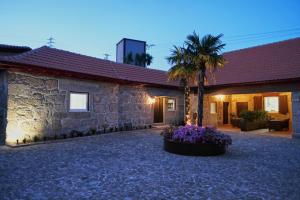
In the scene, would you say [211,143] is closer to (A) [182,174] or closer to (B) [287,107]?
(A) [182,174]

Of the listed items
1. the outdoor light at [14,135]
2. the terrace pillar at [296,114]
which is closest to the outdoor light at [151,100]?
the outdoor light at [14,135]

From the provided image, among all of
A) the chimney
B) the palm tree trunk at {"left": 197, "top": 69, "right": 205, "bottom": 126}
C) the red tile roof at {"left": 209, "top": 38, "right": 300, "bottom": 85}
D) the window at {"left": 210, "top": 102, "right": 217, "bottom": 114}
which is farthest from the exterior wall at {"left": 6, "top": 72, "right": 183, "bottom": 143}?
the chimney

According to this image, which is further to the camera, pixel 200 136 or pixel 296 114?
pixel 296 114

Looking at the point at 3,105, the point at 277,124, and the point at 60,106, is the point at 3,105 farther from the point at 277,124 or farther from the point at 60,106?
the point at 277,124

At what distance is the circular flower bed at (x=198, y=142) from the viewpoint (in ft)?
24.2

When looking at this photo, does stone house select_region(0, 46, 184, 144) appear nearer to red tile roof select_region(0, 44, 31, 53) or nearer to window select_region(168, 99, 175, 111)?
window select_region(168, 99, 175, 111)

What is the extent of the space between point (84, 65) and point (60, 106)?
2995mm

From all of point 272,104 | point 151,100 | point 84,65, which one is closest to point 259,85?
point 272,104

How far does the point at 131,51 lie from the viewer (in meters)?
30.4

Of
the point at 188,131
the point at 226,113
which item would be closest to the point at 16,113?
the point at 188,131

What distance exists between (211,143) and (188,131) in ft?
2.74

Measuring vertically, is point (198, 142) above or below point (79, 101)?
below

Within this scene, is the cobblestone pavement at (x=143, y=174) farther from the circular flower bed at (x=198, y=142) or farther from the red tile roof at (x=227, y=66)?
the red tile roof at (x=227, y=66)

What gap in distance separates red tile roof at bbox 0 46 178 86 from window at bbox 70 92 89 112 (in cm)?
115
